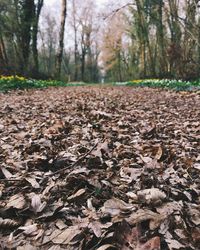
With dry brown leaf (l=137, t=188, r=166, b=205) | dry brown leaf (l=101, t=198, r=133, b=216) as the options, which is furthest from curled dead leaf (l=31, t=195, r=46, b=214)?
dry brown leaf (l=137, t=188, r=166, b=205)

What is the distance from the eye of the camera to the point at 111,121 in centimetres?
493

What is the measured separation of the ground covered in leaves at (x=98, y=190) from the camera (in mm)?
1705

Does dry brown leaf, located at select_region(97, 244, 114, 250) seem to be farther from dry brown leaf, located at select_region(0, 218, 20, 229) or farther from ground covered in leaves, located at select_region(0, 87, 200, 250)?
dry brown leaf, located at select_region(0, 218, 20, 229)

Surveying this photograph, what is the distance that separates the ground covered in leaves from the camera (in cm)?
171

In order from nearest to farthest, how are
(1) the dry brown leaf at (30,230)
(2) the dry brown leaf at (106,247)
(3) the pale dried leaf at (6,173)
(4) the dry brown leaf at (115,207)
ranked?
(2) the dry brown leaf at (106,247) < (1) the dry brown leaf at (30,230) < (4) the dry brown leaf at (115,207) < (3) the pale dried leaf at (6,173)

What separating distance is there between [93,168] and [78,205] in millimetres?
643

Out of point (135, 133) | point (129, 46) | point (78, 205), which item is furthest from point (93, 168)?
point (129, 46)

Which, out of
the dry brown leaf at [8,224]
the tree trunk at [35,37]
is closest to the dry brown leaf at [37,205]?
the dry brown leaf at [8,224]

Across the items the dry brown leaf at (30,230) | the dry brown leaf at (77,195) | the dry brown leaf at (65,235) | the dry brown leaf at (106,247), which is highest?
the dry brown leaf at (77,195)

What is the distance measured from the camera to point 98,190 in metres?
2.20

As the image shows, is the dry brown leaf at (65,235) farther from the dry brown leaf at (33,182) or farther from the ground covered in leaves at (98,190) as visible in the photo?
the dry brown leaf at (33,182)

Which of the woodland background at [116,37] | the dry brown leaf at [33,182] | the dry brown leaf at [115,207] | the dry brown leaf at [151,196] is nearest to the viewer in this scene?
the dry brown leaf at [115,207]

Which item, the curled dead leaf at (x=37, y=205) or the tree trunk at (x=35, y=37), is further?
the tree trunk at (x=35, y=37)

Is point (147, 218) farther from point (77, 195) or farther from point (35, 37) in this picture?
point (35, 37)
